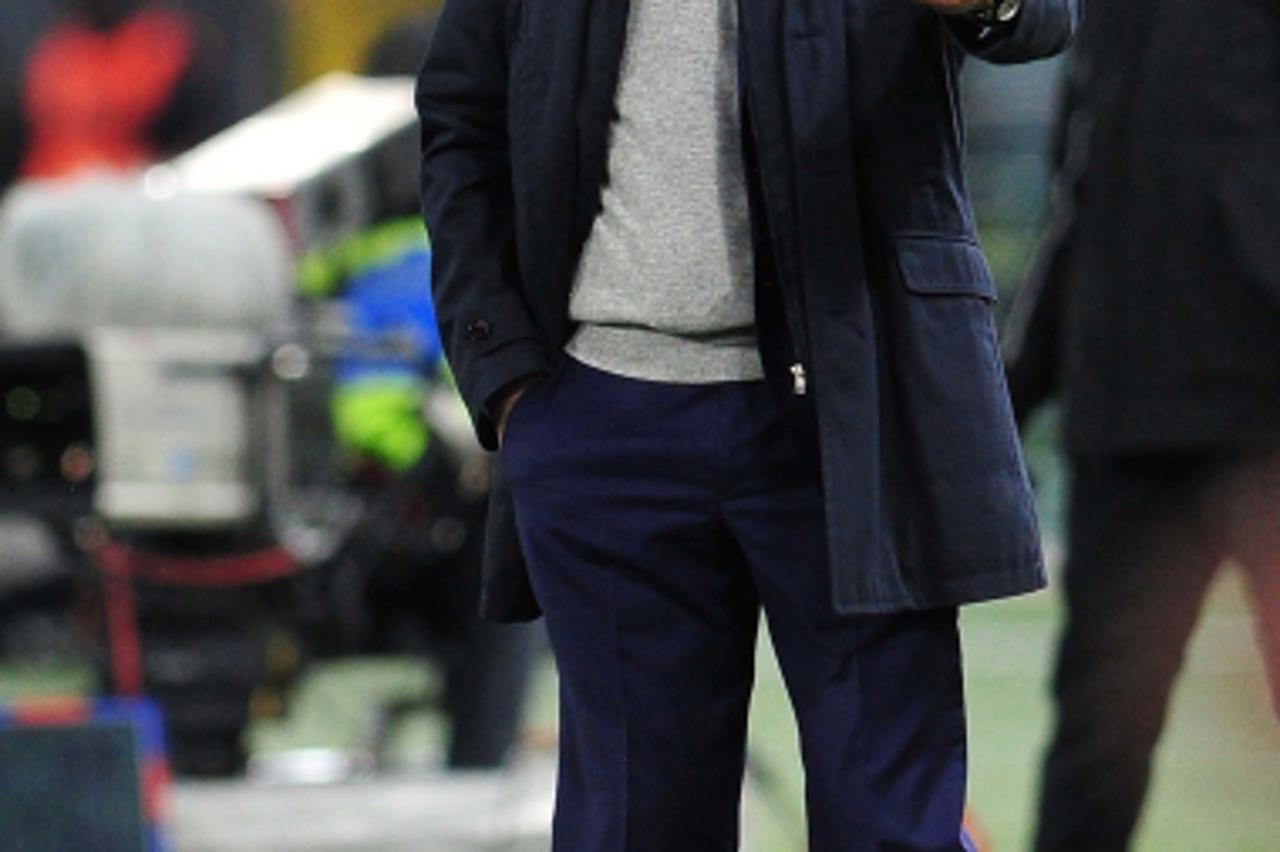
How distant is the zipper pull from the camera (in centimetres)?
315

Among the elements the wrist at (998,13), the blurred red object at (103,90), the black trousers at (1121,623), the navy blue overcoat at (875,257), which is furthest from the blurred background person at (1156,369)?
the blurred red object at (103,90)

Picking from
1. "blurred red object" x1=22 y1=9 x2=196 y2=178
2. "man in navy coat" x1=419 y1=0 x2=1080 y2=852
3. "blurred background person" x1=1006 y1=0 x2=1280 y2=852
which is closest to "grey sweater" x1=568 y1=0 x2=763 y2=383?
"man in navy coat" x1=419 y1=0 x2=1080 y2=852

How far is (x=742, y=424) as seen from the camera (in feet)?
10.5

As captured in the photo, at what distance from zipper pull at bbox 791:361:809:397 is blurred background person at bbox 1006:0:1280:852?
4.06 ft

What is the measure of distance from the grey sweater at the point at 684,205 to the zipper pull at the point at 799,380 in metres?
0.06

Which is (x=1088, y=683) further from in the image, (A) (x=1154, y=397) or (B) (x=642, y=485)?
(B) (x=642, y=485)

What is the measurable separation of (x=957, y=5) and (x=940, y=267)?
0.99 feet

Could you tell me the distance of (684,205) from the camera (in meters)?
3.21

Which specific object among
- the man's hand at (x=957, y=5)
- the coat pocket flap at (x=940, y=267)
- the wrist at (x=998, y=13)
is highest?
the man's hand at (x=957, y=5)

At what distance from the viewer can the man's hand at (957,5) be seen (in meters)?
2.98

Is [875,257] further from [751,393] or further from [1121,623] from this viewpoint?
[1121,623]

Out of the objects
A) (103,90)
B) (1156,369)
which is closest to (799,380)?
(1156,369)

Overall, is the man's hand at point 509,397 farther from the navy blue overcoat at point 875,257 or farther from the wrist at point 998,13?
the wrist at point 998,13

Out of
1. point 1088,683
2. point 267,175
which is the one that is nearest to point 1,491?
point 267,175
